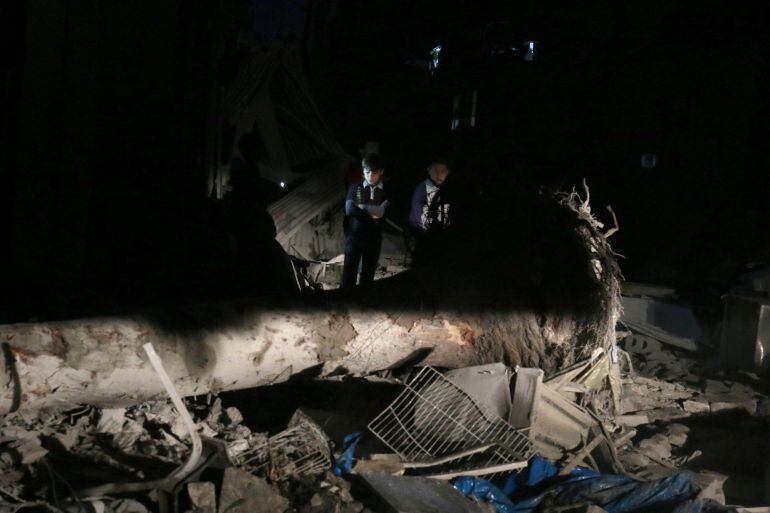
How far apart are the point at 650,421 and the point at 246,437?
2.91m

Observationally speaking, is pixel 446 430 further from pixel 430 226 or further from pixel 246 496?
pixel 430 226

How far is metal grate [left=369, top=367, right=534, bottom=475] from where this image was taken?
3.83 meters

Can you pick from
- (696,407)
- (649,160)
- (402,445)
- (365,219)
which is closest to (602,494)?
(402,445)

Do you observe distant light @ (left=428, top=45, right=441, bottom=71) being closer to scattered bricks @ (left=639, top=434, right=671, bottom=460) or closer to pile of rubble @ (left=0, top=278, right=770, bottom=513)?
pile of rubble @ (left=0, top=278, right=770, bottom=513)

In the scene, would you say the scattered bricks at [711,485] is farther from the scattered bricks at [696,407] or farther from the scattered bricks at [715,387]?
the scattered bricks at [715,387]

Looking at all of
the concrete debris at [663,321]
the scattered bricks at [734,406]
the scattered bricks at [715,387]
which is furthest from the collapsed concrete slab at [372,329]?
the concrete debris at [663,321]

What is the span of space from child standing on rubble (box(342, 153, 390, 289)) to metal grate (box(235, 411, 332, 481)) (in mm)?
2555

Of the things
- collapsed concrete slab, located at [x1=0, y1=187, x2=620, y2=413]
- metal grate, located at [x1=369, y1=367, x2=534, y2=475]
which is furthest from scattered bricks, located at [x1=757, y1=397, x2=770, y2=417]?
metal grate, located at [x1=369, y1=367, x2=534, y2=475]

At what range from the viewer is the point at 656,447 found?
463 centimetres

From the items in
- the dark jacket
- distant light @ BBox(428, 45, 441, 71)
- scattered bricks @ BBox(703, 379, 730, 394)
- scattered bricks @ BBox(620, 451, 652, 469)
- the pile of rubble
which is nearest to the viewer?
the pile of rubble

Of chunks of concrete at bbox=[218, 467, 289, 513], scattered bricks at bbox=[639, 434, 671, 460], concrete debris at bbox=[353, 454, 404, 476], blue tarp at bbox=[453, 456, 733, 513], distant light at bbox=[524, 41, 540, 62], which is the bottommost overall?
scattered bricks at bbox=[639, 434, 671, 460]

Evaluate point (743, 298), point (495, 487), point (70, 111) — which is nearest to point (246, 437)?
point (495, 487)

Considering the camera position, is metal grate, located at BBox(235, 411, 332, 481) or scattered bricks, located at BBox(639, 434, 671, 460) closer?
metal grate, located at BBox(235, 411, 332, 481)

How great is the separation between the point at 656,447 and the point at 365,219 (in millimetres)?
3000
